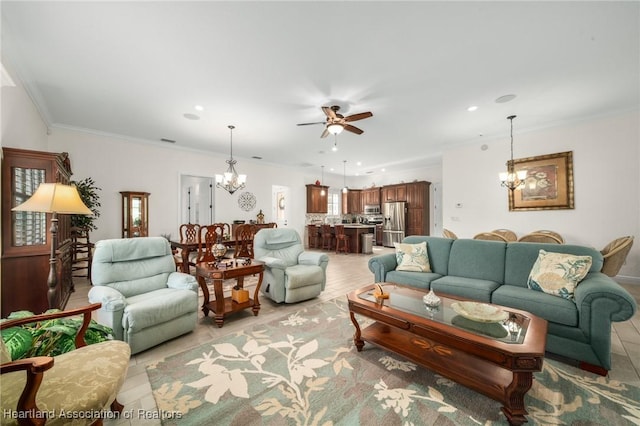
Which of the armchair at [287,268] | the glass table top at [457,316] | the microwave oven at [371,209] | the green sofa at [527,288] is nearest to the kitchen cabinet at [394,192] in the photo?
the microwave oven at [371,209]

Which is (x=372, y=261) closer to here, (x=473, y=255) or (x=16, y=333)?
(x=473, y=255)

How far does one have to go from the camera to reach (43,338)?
5.05 feet

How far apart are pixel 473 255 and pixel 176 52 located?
4100mm

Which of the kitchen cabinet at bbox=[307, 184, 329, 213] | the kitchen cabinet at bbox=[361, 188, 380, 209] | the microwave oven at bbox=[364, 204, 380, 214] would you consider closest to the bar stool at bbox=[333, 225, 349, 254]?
the kitchen cabinet at bbox=[307, 184, 329, 213]

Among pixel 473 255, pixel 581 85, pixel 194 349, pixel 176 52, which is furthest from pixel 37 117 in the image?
pixel 581 85

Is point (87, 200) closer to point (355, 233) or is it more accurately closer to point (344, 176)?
point (355, 233)

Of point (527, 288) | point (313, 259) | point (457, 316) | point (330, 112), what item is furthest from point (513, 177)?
point (313, 259)

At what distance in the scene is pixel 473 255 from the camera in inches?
121

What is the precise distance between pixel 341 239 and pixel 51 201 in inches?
266

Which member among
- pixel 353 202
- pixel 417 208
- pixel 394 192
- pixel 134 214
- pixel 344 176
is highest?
pixel 344 176

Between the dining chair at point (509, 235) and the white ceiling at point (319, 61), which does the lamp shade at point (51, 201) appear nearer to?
the white ceiling at point (319, 61)

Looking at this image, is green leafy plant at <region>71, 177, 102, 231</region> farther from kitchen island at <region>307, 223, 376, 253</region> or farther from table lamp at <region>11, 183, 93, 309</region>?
kitchen island at <region>307, 223, 376, 253</region>

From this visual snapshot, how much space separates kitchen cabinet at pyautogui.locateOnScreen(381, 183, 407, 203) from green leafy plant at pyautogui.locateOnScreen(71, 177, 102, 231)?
833 cm

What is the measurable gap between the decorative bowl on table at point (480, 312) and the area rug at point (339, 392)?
1.64 feet
